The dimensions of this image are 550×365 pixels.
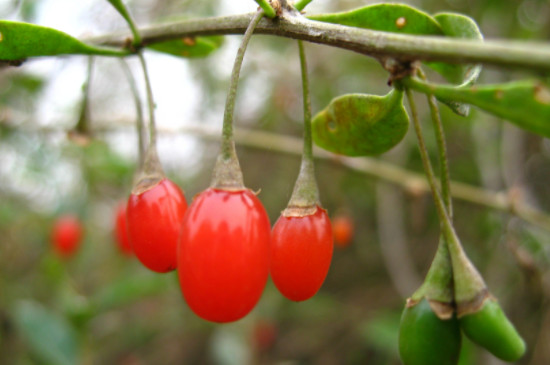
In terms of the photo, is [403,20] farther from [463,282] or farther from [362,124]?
[463,282]

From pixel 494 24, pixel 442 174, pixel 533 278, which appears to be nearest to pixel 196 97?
pixel 494 24

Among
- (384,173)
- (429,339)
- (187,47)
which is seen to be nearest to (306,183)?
(429,339)

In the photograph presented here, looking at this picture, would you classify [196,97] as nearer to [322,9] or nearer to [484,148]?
[322,9]

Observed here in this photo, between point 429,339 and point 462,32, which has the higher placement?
point 462,32

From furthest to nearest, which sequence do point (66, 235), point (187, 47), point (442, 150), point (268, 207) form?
point (268, 207) → point (66, 235) → point (187, 47) → point (442, 150)

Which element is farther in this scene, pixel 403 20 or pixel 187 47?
pixel 187 47

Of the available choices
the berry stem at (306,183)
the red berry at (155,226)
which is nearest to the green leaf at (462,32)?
the berry stem at (306,183)

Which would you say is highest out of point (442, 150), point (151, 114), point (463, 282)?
point (151, 114)
